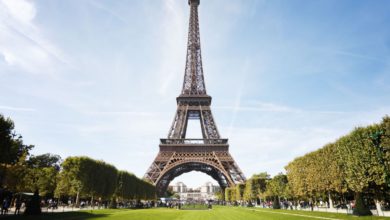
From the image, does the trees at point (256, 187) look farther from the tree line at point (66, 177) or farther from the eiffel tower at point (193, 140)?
the tree line at point (66, 177)

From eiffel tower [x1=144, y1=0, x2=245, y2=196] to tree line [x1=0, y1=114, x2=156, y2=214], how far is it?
8.61m

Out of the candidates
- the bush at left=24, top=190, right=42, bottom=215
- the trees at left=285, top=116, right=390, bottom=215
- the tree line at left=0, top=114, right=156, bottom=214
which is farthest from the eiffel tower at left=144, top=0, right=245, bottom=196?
the bush at left=24, top=190, right=42, bottom=215

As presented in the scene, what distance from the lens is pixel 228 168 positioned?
64062 mm

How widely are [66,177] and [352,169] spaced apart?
111ft

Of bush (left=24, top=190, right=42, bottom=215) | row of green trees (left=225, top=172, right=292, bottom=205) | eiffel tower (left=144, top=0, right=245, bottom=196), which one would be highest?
eiffel tower (left=144, top=0, right=245, bottom=196)

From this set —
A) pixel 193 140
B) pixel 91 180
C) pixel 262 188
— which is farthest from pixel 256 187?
pixel 91 180

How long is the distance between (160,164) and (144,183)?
24.9 feet

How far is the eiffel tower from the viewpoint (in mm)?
62906

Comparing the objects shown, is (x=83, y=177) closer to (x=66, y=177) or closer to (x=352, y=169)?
(x=66, y=177)

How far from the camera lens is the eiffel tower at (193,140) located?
62.9m

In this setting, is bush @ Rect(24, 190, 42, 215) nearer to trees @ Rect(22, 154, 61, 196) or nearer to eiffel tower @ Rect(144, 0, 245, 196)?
trees @ Rect(22, 154, 61, 196)

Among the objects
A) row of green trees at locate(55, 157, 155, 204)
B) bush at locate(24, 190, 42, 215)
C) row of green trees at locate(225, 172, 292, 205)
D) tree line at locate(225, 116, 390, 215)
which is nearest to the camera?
bush at locate(24, 190, 42, 215)

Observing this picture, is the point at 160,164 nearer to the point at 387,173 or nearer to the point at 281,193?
the point at 281,193

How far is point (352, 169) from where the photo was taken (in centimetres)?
2788
